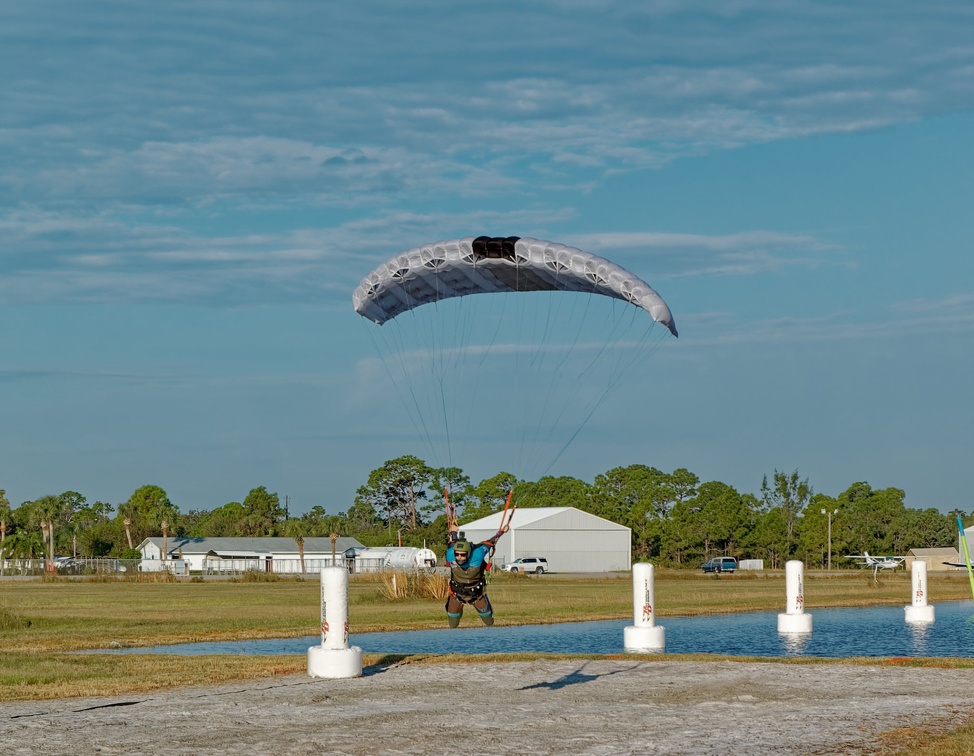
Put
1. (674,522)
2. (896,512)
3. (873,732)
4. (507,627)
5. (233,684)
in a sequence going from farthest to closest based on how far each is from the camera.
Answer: (896,512) < (674,522) < (507,627) < (233,684) < (873,732)

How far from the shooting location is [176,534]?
130750 mm

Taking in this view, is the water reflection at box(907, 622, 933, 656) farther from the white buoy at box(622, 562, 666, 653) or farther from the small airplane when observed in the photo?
the small airplane

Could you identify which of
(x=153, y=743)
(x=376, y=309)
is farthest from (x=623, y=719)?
(x=376, y=309)

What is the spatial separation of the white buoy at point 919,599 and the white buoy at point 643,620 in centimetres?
1362

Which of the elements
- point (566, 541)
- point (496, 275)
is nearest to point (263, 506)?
point (566, 541)

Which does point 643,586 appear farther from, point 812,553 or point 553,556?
point 812,553

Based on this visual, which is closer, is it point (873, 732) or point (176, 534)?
point (873, 732)

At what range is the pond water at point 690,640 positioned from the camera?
1152 inches

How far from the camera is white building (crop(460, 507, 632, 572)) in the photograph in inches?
3962

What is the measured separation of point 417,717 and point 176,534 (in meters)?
119

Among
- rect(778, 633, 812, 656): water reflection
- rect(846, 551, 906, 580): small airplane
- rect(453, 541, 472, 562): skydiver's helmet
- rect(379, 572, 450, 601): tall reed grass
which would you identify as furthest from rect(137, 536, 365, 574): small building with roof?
rect(453, 541, 472, 562): skydiver's helmet

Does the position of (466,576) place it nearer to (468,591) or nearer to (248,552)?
(468,591)

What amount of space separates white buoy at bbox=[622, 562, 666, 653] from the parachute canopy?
560 cm

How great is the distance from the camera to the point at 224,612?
144 ft
